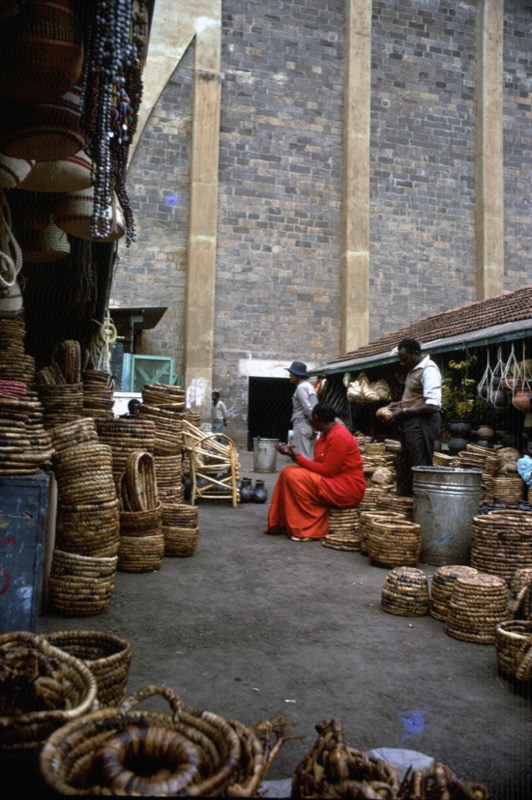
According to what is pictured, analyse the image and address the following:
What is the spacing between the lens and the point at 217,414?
15125mm

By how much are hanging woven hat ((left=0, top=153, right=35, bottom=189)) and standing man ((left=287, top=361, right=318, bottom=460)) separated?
17.6 feet

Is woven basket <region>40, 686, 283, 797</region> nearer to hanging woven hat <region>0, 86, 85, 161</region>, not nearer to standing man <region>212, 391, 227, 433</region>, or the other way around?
hanging woven hat <region>0, 86, 85, 161</region>

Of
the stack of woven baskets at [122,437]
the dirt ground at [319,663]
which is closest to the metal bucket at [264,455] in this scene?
the stack of woven baskets at [122,437]

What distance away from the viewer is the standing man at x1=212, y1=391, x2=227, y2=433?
15109mm

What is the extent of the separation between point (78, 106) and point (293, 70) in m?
16.7

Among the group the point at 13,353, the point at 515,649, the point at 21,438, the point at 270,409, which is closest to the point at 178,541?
the point at 13,353

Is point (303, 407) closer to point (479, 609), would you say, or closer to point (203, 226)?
point (479, 609)

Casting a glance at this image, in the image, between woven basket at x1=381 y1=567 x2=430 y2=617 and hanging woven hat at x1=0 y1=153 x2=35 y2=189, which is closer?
hanging woven hat at x1=0 y1=153 x2=35 y2=189

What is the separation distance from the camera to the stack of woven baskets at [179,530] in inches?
194

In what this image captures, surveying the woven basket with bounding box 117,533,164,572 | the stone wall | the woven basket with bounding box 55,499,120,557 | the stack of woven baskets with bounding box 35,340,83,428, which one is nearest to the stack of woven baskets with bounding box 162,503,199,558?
the woven basket with bounding box 117,533,164,572

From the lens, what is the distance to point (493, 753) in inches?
83.4

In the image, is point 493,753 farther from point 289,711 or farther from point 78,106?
point 78,106

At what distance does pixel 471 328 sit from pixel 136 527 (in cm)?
705

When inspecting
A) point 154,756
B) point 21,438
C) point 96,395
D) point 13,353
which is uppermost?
point 13,353
